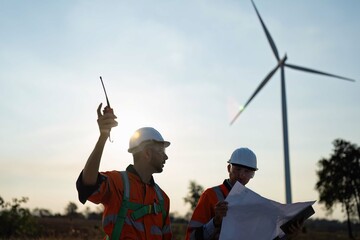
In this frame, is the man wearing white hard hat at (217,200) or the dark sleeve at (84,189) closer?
the dark sleeve at (84,189)

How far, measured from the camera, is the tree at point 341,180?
2424 inches

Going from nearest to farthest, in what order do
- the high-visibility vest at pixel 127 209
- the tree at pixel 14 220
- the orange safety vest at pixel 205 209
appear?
the high-visibility vest at pixel 127 209, the orange safety vest at pixel 205 209, the tree at pixel 14 220

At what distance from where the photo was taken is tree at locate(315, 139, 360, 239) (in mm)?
61562

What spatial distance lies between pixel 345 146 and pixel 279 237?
6146 cm

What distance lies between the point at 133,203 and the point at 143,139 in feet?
2.82

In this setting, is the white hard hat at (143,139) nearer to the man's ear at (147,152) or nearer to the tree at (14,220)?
the man's ear at (147,152)

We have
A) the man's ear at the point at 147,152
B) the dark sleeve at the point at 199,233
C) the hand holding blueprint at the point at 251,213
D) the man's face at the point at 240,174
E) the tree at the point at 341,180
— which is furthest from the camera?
the tree at the point at 341,180

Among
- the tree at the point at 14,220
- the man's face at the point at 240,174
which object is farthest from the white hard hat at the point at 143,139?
the tree at the point at 14,220

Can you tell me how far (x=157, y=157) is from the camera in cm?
571

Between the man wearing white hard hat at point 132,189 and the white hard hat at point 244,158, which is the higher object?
the white hard hat at point 244,158

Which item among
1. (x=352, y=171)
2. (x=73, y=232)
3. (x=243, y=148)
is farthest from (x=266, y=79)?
(x=352, y=171)

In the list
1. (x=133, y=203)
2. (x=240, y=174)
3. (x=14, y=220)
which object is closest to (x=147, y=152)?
(x=133, y=203)

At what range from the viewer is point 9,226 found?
29.0 meters

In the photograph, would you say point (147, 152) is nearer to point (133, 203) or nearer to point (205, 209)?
point (133, 203)
